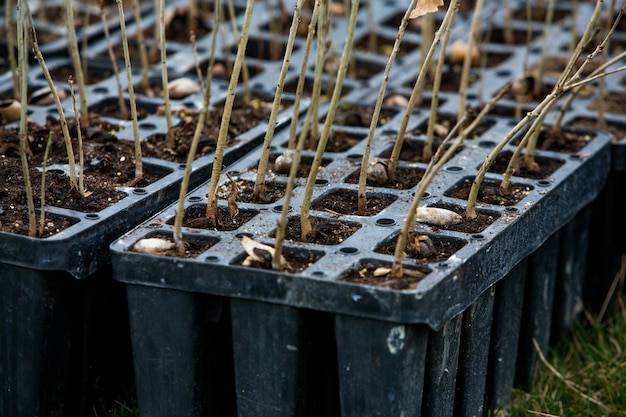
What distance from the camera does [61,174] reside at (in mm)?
2068

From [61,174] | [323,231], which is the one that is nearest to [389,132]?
[323,231]

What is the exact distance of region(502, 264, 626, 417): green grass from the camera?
2162 millimetres

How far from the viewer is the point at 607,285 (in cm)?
259

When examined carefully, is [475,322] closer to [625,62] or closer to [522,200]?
[522,200]

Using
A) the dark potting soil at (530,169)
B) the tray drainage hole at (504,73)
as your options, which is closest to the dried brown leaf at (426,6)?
the dark potting soil at (530,169)

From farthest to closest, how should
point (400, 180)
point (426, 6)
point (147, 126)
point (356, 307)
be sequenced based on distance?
1. point (147, 126)
2. point (400, 180)
3. point (426, 6)
4. point (356, 307)

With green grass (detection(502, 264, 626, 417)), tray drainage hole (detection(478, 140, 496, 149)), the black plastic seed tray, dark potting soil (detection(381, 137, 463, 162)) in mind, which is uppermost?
tray drainage hole (detection(478, 140, 496, 149))

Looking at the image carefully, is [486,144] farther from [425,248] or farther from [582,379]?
[425,248]

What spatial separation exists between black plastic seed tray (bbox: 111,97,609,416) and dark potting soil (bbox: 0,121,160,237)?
0.17 metres

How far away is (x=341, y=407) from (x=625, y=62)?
6.17 feet

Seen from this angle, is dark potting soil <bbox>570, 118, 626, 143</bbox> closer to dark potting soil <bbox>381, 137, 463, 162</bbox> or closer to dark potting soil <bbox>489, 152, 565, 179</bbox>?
dark potting soil <bbox>489, 152, 565, 179</bbox>

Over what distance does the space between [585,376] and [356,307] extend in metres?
0.98

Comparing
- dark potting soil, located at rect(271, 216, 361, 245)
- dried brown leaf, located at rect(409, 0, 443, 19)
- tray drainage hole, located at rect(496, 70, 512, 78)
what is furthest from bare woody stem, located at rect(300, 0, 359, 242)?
tray drainage hole, located at rect(496, 70, 512, 78)

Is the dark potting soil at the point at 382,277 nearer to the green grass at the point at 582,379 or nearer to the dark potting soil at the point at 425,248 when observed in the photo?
the dark potting soil at the point at 425,248
